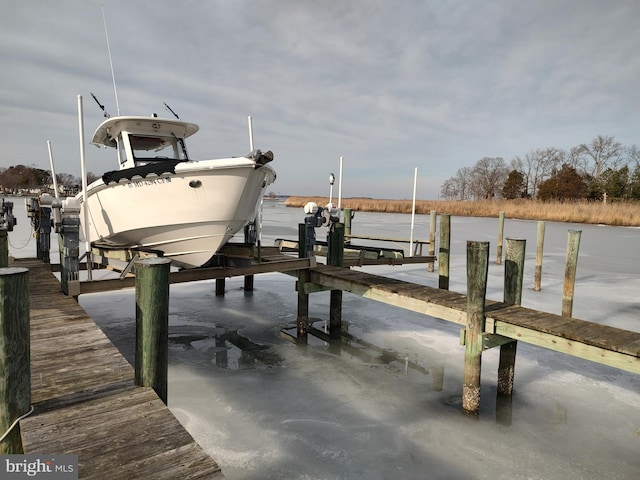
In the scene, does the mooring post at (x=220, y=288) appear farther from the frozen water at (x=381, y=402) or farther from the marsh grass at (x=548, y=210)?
the marsh grass at (x=548, y=210)

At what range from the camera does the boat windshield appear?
300 inches

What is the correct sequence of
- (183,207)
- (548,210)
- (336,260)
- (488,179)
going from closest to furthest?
1. (183,207)
2. (336,260)
3. (548,210)
4. (488,179)

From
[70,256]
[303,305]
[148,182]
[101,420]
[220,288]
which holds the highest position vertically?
[148,182]

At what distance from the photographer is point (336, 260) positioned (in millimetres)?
8586

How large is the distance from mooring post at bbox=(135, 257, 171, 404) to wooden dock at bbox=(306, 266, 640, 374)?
3662 millimetres

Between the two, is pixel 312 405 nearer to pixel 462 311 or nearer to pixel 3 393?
pixel 462 311

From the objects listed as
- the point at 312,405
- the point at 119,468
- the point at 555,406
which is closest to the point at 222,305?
the point at 312,405

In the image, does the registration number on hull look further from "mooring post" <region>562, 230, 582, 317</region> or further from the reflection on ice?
"mooring post" <region>562, 230, 582, 317</region>

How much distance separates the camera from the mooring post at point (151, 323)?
3.29m

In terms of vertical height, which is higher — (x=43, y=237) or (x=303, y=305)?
(x=43, y=237)

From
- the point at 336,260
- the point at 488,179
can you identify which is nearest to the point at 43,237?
the point at 336,260

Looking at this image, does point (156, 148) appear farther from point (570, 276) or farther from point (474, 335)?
point (570, 276)

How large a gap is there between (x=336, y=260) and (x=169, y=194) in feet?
11.6

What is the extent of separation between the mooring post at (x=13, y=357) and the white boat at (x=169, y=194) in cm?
396
